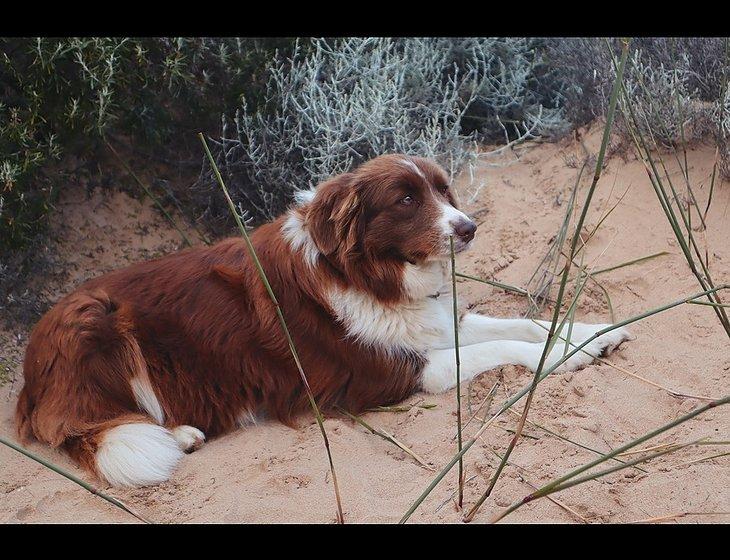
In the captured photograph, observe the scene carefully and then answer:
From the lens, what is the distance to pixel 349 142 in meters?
6.18

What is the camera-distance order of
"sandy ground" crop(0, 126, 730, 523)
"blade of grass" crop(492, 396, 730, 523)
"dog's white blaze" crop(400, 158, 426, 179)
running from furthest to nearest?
"dog's white blaze" crop(400, 158, 426, 179) < "sandy ground" crop(0, 126, 730, 523) < "blade of grass" crop(492, 396, 730, 523)

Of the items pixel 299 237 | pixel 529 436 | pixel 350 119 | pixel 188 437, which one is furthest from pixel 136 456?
pixel 350 119

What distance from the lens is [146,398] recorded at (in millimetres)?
4484

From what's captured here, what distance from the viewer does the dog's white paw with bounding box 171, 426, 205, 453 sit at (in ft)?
14.4

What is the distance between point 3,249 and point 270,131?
212cm

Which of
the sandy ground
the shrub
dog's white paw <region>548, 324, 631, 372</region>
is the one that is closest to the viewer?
the sandy ground

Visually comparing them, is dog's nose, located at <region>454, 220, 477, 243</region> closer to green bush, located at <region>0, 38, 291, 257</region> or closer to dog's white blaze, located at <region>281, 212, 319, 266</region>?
dog's white blaze, located at <region>281, 212, 319, 266</region>

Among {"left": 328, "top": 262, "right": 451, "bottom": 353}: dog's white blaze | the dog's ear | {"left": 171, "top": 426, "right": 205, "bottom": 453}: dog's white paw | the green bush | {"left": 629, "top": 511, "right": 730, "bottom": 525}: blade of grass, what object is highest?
the green bush

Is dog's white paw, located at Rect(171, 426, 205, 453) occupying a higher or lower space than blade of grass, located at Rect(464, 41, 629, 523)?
lower

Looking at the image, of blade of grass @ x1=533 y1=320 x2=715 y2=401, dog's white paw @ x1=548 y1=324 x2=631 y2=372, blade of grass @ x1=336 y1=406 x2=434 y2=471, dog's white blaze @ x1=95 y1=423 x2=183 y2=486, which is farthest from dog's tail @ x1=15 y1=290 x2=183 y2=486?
blade of grass @ x1=533 y1=320 x2=715 y2=401

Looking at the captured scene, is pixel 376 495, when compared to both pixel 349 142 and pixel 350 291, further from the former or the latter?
pixel 349 142

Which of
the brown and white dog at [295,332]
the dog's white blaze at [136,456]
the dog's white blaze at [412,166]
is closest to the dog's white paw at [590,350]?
the brown and white dog at [295,332]

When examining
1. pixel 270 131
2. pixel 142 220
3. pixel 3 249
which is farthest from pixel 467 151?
pixel 3 249

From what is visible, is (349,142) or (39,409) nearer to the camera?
(39,409)
